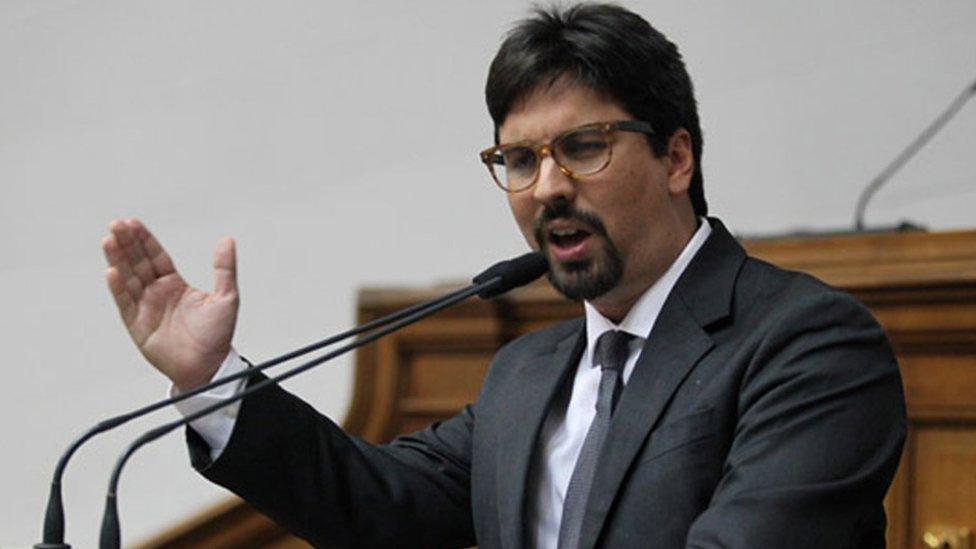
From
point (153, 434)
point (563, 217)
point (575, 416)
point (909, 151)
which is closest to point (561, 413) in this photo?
point (575, 416)

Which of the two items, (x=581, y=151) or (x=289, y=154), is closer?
(x=581, y=151)

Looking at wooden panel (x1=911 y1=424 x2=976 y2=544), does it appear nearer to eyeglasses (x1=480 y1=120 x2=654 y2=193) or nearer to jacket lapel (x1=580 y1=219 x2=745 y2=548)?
jacket lapel (x1=580 y1=219 x2=745 y2=548)

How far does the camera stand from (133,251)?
2025 mm

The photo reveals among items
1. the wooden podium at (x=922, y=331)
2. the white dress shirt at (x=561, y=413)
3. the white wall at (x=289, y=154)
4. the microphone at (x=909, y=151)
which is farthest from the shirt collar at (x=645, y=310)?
the white wall at (x=289, y=154)

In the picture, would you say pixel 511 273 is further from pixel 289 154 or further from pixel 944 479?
pixel 289 154

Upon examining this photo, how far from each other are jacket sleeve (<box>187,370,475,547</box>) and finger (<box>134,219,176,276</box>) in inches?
7.2

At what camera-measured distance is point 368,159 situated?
15.7 feet

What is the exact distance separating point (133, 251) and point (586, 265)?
21.1 inches

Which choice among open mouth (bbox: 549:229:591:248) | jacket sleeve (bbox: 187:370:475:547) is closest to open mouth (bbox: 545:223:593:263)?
open mouth (bbox: 549:229:591:248)

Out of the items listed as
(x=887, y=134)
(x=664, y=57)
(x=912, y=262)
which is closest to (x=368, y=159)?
(x=887, y=134)

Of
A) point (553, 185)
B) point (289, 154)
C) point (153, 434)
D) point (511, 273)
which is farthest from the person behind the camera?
point (289, 154)

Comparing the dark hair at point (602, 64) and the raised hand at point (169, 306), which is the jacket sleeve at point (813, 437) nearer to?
the dark hair at point (602, 64)

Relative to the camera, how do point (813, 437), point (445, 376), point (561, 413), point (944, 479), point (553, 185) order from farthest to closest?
point (445, 376), point (944, 479), point (561, 413), point (553, 185), point (813, 437)

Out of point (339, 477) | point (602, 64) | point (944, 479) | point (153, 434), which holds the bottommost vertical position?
point (944, 479)
